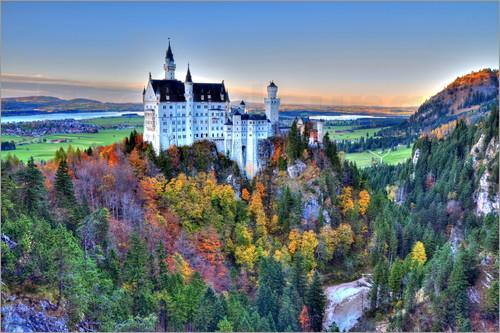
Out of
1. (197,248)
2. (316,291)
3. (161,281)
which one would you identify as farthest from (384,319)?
(161,281)

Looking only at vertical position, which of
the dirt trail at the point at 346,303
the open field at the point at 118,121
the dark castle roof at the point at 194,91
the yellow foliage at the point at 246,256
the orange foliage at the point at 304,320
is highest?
the dark castle roof at the point at 194,91

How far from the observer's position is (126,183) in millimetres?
43750

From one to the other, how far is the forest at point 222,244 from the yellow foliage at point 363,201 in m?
0.17

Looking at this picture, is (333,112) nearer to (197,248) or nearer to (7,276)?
(197,248)

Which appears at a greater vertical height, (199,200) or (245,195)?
(199,200)

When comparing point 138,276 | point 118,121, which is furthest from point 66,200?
point 118,121

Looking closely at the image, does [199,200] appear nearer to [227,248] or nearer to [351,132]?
[227,248]

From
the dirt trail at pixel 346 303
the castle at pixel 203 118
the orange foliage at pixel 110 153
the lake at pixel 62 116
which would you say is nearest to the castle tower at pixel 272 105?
the castle at pixel 203 118

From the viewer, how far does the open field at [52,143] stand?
121 ft

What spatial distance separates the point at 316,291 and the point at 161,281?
13664 millimetres

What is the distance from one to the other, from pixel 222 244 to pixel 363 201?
785 inches

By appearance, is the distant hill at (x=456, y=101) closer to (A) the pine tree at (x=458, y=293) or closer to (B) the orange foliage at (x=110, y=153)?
(A) the pine tree at (x=458, y=293)

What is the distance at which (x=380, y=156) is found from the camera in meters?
122

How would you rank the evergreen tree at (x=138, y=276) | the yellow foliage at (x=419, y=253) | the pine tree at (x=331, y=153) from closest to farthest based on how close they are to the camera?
the evergreen tree at (x=138, y=276)
the yellow foliage at (x=419, y=253)
the pine tree at (x=331, y=153)
